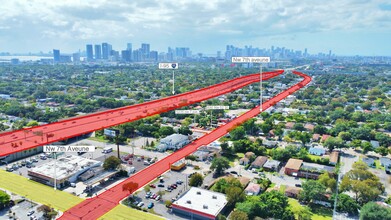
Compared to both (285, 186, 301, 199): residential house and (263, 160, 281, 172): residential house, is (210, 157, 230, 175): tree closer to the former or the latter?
(263, 160, 281, 172): residential house

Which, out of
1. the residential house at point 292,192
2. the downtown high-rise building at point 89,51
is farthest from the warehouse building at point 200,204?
the downtown high-rise building at point 89,51

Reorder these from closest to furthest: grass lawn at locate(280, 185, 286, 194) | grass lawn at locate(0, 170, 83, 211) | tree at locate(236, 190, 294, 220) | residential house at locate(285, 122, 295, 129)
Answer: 1. tree at locate(236, 190, 294, 220)
2. grass lawn at locate(0, 170, 83, 211)
3. grass lawn at locate(280, 185, 286, 194)
4. residential house at locate(285, 122, 295, 129)

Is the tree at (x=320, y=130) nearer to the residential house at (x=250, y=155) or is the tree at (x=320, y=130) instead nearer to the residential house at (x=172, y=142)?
the residential house at (x=250, y=155)

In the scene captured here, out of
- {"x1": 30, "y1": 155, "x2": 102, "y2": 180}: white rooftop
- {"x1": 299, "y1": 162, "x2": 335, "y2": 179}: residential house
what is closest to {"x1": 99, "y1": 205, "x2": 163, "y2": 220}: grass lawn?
{"x1": 30, "y1": 155, "x2": 102, "y2": 180}: white rooftop

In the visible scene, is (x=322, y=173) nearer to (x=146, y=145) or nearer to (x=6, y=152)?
(x=146, y=145)

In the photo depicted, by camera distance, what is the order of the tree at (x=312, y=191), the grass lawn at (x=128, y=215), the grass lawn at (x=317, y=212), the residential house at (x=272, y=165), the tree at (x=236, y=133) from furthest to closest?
the tree at (x=236, y=133)
the residential house at (x=272, y=165)
the tree at (x=312, y=191)
the grass lawn at (x=317, y=212)
the grass lawn at (x=128, y=215)

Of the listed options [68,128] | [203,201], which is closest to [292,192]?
[203,201]
